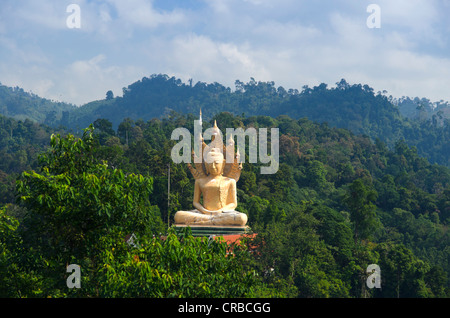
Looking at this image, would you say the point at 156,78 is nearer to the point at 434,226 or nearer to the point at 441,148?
the point at 441,148

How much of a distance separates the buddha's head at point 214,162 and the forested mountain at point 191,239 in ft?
7.67

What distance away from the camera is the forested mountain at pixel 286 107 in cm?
10947

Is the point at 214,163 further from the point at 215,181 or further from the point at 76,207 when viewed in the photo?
the point at 76,207

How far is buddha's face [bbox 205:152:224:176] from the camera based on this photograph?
2108 cm

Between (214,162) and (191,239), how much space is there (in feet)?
30.5

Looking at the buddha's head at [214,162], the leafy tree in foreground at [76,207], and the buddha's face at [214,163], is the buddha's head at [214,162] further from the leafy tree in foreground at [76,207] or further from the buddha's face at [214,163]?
the leafy tree in foreground at [76,207]

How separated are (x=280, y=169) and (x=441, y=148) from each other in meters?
64.8

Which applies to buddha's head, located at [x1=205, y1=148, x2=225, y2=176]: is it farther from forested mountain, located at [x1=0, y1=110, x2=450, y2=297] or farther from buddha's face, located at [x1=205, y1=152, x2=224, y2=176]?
forested mountain, located at [x1=0, y1=110, x2=450, y2=297]

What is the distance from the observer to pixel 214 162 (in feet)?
69.2

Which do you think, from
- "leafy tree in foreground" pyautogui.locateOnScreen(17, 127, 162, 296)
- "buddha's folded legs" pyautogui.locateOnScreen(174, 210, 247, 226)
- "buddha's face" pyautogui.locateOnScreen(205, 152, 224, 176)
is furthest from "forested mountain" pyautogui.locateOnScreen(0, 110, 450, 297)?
"buddha's face" pyautogui.locateOnScreen(205, 152, 224, 176)

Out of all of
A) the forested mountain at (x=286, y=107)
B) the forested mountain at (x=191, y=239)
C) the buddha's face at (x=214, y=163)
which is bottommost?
the forested mountain at (x=191, y=239)

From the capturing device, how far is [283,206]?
123 feet

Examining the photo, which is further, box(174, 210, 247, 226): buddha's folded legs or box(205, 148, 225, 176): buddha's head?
box(205, 148, 225, 176): buddha's head

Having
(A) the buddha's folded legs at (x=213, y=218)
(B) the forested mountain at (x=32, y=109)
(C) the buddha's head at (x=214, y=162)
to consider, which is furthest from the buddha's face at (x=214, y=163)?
(B) the forested mountain at (x=32, y=109)
